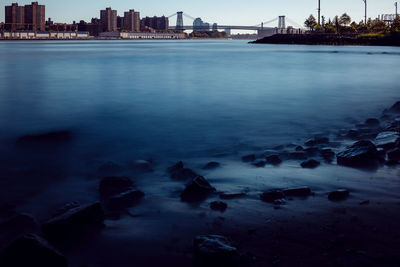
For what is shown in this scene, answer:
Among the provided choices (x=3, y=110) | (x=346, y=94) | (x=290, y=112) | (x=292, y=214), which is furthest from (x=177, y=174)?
(x=346, y=94)

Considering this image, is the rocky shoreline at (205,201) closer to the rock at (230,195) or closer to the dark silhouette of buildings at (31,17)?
the rock at (230,195)

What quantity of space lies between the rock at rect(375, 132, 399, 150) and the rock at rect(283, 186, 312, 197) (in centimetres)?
211

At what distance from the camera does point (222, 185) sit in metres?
4.31

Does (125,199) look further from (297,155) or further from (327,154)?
(327,154)

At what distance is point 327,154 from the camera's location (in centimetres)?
538

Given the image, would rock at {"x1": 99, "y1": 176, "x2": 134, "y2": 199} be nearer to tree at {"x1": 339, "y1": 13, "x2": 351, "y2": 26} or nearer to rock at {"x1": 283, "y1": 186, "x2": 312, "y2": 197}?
rock at {"x1": 283, "y1": 186, "x2": 312, "y2": 197}

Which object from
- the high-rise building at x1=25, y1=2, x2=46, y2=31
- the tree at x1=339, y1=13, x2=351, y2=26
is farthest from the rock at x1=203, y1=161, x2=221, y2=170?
the high-rise building at x1=25, y1=2, x2=46, y2=31

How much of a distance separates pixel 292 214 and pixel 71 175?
261cm

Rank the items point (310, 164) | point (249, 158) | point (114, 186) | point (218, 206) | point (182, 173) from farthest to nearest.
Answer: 1. point (249, 158)
2. point (310, 164)
3. point (182, 173)
4. point (114, 186)
5. point (218, 206)

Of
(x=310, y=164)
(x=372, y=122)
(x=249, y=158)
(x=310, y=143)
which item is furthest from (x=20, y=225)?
(x=372, y=122)

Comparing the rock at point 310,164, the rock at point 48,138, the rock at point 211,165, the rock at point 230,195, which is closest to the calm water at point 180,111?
the rock at point 48,138

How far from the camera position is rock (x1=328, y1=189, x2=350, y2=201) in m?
3.83

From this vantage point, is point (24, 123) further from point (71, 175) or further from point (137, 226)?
point (137, 226)

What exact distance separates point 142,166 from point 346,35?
Answer: 75519 millimetres
